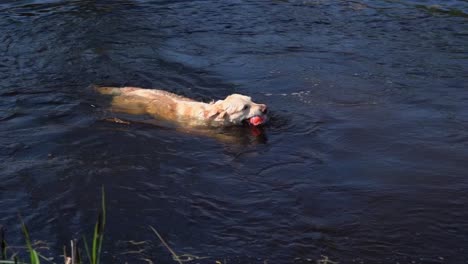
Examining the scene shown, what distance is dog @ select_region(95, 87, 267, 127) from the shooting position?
7.86m

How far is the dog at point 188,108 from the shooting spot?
25.8ft

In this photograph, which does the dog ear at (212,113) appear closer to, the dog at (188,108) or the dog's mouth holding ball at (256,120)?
the dog at (188,108)

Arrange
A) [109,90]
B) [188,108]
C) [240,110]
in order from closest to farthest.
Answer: [240,110] → [188,108] → [109,90]

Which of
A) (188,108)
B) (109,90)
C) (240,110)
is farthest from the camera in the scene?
(109,90)

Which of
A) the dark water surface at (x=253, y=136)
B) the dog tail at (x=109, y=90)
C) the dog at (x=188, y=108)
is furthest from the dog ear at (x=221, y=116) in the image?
the dog tail at (x=109, y=90)

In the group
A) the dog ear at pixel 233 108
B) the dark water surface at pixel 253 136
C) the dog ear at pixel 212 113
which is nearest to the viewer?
the dark water surface at pixel 253 136

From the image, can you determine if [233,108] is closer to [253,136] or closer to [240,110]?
[240,110]

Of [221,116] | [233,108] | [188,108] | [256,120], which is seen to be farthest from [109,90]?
[256,120]

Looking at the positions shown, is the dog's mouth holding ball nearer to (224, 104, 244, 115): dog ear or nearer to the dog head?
the dog head

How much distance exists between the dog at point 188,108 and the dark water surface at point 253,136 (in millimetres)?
216

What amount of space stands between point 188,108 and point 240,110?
28.2 inches

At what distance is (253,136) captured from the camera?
7859 mm

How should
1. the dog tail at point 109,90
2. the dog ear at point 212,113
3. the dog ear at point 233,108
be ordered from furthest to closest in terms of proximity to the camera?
the dog tail at point 109,90, the dog ear at point 212,113, the dog ear at point 233,108

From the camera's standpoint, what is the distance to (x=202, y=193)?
20.3 feet
